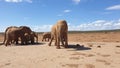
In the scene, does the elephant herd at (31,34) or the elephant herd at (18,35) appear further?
the elephant herd at (18,35)

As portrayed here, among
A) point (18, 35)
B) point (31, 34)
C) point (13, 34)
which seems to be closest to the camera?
point (13, 34)

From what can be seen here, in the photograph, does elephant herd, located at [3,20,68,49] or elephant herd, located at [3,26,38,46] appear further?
elephant herd, located at [3,26,38,46]

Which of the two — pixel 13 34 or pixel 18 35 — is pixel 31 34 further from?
pixel 13 34

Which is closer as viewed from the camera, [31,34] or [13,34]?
[13,34]

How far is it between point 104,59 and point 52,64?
321cm

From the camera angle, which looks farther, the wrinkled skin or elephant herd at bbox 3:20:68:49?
the wrinkled skin

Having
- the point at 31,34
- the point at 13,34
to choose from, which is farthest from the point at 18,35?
the point at 31,34

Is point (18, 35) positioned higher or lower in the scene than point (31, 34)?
lower

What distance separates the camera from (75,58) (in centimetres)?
1405

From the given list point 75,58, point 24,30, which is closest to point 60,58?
point 75,58

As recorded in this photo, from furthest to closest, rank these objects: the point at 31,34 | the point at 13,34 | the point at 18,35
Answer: the point at 31,34
the point at 18,35
the point at 13,34

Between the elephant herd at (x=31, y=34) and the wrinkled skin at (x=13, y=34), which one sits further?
the wrinkled skin at (x=13, y=34)

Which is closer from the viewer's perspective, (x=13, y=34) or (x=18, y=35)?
A: (x=13, y=34)

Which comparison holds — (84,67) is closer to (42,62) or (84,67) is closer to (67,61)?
(67,61)
